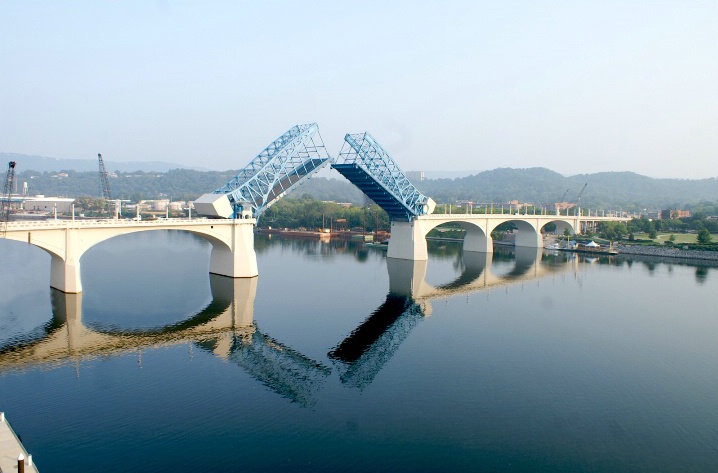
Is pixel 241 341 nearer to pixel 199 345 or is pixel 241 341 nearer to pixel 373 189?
pixel 199 345

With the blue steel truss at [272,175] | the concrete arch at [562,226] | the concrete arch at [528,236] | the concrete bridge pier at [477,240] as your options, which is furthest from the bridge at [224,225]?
the concrete arch at [562,226]

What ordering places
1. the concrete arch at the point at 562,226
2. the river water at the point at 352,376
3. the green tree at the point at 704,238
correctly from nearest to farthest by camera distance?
the river water at the point at 352,376
the green tree at the point at 704,238
the concrete arch at the point at 562,226

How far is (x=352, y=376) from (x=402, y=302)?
50.9ft

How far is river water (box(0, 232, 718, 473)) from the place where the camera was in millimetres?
15695

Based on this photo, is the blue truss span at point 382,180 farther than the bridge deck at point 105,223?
Yes

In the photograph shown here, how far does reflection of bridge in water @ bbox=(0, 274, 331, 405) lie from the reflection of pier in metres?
1.81

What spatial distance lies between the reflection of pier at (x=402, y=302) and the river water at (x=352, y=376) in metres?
0.20

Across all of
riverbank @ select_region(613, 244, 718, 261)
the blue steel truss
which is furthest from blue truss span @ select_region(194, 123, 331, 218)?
riverbank @ select_region(613, 244, 718, 261)

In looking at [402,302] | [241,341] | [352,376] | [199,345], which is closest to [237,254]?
[402,302]

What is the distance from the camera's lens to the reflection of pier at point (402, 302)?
2394 centimetres

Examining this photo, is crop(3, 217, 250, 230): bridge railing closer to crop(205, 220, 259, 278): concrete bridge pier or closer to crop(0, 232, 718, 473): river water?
crop(205, 220, 259, 278): concrete bridge pier

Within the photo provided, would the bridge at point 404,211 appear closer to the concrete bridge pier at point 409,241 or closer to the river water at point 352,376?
the concrete bridge pier at point 409,241

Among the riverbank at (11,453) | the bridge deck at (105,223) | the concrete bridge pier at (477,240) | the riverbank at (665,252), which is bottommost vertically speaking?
the riverbank at (11,453)

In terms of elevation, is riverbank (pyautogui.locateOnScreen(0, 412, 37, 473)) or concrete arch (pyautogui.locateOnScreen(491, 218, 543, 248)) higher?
concrete arch (pyautogui.locateOnScreen(491, 218, 543, 248))
